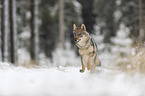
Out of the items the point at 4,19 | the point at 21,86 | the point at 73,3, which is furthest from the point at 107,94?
the point at 73,3

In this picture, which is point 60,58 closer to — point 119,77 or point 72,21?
point 72,21

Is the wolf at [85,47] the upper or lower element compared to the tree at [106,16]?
lower

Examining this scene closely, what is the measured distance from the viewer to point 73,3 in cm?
2450

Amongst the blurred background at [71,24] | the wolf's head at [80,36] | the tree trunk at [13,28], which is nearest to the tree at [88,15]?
the blurred background at [71,24]

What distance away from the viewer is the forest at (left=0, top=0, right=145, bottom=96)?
141 inches

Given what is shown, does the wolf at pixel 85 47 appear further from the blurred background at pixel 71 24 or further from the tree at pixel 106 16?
the tree at pixel 106 16

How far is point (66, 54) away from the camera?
75.3ft

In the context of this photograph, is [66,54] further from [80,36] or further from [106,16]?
[80,36]

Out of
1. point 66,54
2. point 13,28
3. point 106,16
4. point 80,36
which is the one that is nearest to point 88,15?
point 106,16

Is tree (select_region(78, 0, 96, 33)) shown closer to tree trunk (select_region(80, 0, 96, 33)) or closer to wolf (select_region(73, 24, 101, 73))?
tree trunk (select_region(80, 0, 96, 33))

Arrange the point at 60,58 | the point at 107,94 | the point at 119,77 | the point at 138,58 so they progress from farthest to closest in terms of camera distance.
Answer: the point at 60,58, the point at 138,58, the point at 119,77, the point at 107,94

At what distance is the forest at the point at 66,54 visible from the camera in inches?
141

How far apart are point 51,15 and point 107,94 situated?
22.6 metres

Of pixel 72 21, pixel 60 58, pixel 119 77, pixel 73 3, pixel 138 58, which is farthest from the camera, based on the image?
pixel 72 21
